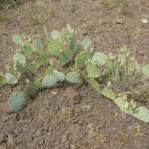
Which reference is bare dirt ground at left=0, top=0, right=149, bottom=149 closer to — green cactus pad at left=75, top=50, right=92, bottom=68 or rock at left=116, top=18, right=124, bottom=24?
green cactus pad at left=75, top=50, right=92, bottom=68

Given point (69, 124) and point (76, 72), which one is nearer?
point (69, 124)

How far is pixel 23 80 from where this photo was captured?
4102 millimetres

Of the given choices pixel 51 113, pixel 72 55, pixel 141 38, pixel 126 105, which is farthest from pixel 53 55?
pixel 141 38

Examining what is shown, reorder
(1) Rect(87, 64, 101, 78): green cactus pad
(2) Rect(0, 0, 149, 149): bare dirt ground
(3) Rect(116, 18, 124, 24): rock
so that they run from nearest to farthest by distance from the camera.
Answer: (2) Rect(0, 0, 149, 149): bare dirt ground < (1) Rect(87, 64, 101, 78): green cactus pad < (3) Rect(116, 18, 124, 24): rock

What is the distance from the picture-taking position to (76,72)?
3.94m

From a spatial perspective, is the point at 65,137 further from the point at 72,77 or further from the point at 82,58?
A: the point at 82,58

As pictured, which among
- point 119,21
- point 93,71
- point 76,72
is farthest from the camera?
point 119,21

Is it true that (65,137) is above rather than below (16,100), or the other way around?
below

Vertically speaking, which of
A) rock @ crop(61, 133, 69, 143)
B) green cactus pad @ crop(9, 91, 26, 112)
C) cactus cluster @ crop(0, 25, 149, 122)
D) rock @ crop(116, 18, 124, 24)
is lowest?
rock @ crop(61, 133, 69, 143)

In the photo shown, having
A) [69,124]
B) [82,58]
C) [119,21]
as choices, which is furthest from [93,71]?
[119,21]

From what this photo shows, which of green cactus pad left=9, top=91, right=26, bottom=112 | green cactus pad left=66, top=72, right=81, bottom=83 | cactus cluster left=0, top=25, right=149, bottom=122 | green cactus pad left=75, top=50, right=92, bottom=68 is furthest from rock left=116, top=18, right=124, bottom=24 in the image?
green cactus pad left=9, top=91, right=26, bottom=112

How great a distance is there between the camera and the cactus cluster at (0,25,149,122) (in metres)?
3.77

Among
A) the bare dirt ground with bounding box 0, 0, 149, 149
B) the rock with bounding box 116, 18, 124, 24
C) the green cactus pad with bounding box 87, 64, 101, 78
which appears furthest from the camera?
the rock with bounding box 116, 18, 124, 24

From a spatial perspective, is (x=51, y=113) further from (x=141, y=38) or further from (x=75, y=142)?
(x=141, y=38)
